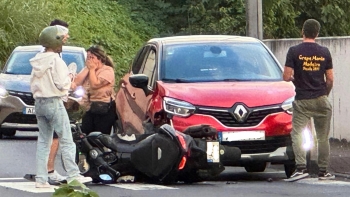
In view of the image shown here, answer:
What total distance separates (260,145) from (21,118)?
7042mm

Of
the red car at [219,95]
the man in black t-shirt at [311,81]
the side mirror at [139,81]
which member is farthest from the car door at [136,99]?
the man in black t-shirt at [311,81]

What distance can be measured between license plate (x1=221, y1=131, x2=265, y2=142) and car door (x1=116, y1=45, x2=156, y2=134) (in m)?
1.20

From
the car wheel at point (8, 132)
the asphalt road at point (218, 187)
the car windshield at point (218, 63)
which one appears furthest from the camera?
the car wheel at point (8, 132)

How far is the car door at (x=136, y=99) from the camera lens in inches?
516

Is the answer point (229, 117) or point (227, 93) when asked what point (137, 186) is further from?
point (227, 93)

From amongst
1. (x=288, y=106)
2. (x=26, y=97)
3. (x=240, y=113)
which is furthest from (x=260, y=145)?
(x=26, y=97)

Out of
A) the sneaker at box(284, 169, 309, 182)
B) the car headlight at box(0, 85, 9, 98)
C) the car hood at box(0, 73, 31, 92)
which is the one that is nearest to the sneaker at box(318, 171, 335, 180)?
the sneaker at box(284, 169, 309, 182)

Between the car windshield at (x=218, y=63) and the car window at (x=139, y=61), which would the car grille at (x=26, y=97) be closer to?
the car window at (x=139, y=61)

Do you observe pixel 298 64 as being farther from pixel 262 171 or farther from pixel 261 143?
pixel 262 171

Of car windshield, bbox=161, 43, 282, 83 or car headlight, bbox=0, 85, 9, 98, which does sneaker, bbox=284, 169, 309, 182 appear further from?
car headlight, bbox=0, 85, 9, 98

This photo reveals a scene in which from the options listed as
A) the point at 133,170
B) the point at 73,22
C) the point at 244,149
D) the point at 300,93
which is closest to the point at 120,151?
the point at 133,170

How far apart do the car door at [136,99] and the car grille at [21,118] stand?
432cm

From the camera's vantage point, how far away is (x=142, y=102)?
13.1 metres

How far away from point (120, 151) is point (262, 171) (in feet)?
9.45
